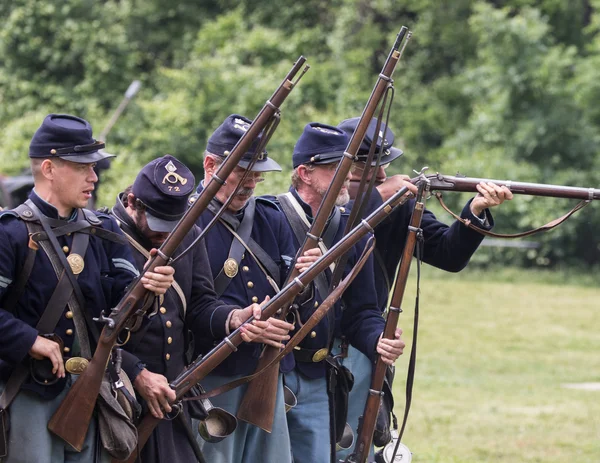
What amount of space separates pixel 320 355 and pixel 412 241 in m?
0.78

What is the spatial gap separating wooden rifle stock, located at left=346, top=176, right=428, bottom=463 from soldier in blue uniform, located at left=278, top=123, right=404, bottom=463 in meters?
0.10

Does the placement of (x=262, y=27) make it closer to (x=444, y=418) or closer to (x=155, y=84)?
(x=155, y=84)

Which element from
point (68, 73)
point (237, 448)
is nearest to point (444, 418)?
Answer: point (237, 448)

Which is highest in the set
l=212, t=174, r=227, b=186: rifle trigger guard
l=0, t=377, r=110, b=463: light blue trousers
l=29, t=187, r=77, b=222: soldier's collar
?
l=212, t=174, r=227, b=186: rifle trigger guard

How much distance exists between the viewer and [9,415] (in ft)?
14.7

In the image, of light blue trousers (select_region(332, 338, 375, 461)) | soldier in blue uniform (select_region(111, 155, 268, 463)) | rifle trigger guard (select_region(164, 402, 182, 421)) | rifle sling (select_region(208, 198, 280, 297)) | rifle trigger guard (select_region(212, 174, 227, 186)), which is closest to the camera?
rifle trigger guard (select_region(212, 174, 227, 186))

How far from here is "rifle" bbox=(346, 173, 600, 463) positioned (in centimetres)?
553

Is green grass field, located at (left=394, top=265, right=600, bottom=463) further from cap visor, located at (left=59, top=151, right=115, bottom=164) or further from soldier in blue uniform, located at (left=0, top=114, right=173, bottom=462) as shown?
cap visor, located at (left=59, top=151, right=115, bottom=164)

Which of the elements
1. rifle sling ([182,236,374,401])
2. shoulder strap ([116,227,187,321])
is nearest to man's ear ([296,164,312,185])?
rifle sling ([182,236,374,401])

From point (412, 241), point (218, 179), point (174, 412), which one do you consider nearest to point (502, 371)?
point (412, 241)

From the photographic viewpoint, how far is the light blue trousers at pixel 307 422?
579cm

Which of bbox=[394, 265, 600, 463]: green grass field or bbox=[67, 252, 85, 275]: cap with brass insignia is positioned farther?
bbox=[394, 265, 600, 463]: green grass field

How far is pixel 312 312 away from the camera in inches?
224

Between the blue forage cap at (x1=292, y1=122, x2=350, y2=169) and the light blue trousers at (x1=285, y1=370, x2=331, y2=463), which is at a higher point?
the blue forage cap at (x1=292, y1=122, x2=350, y2=169)
